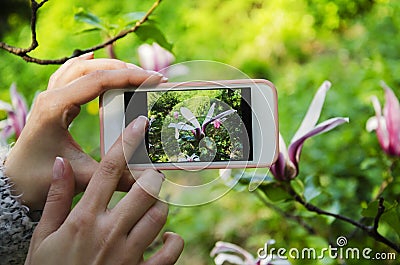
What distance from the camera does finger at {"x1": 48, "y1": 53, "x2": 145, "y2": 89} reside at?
67cm

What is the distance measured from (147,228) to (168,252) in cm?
5

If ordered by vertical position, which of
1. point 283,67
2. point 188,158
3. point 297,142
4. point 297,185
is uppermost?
point 188,158

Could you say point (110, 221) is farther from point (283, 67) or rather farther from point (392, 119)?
point (283, 67)

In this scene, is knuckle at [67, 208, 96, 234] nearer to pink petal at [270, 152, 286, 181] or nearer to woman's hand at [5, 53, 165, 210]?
woman's hand at [5, 53, 165, 210]

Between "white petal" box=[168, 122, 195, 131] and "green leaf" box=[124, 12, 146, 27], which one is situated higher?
"green leaf" box=[124, 12, 146, 27]

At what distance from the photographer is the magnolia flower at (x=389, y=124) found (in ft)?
3.47

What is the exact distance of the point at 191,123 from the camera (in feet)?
2.17

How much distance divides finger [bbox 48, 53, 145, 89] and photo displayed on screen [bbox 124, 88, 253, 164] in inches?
1.5

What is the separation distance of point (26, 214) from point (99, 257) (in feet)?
0.41

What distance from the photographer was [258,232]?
6.40 feet

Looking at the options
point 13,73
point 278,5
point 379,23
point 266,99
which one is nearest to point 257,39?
point 278,5

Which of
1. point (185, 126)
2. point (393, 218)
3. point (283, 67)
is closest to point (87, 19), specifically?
point (185, 126)

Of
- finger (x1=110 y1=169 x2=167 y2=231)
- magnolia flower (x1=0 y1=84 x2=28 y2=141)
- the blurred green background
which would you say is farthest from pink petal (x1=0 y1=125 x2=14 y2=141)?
finger (x1=110 y1=169 x2=167 y2=231)

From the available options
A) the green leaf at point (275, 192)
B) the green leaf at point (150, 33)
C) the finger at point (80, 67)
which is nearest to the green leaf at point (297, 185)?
the green leaf at point (275, 192)
